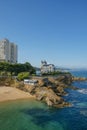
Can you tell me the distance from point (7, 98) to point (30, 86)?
35.4 feet

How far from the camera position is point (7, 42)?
171 metres

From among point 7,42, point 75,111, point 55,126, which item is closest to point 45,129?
point 55,126

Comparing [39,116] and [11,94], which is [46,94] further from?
[39,116]

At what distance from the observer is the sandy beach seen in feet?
213

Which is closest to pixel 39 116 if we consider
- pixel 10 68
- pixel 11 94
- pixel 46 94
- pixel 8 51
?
pixel 46 94

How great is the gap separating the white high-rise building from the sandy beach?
284 feet

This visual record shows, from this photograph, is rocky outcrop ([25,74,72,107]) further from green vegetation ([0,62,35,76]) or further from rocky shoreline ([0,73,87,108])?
green vegetation ([0,62,35,76])

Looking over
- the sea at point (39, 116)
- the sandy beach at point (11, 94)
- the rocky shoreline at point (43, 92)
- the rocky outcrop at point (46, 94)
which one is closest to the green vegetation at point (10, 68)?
the rocky shoreline at point (43, 92)

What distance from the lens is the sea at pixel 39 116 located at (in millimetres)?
39741

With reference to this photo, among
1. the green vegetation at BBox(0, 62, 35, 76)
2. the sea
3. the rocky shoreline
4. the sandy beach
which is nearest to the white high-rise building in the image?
the green vegetation at BBox(0, 62, 35, 76)

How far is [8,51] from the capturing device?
561 feet

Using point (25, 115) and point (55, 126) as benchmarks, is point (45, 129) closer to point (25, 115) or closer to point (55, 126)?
point (55, 126)

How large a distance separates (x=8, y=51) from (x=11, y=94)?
107 m

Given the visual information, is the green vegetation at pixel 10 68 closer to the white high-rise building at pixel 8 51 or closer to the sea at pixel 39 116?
the sea at pixel 39 116
